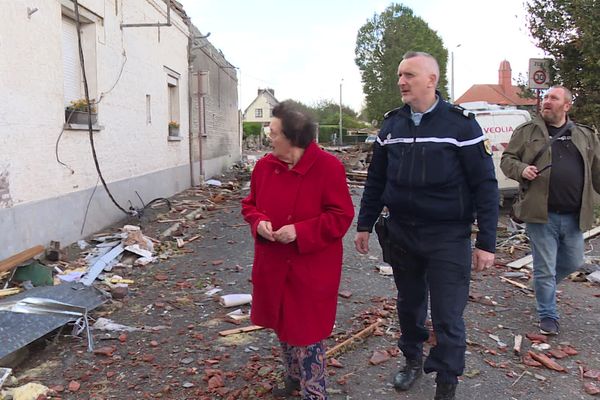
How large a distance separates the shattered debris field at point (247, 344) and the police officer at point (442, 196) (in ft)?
2.39

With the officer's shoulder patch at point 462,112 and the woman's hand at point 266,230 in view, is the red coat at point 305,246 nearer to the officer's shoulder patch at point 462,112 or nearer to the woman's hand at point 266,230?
the woman's hand at point 266,230

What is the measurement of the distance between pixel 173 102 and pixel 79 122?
6511 mm

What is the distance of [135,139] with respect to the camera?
32.6ft

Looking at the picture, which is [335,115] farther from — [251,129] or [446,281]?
[446,281]

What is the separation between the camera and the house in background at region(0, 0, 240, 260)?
19.3 feet

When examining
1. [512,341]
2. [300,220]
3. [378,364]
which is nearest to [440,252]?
[300,220]

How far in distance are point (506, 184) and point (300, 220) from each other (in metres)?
8.65

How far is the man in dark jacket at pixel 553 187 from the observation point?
422cm

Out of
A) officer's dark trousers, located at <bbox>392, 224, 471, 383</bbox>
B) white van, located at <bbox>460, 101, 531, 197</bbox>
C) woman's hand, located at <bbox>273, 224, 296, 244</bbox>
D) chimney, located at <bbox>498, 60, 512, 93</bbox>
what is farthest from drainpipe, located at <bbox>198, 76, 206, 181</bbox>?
chimney, located at <bbox>498, 60, 512, 93</bbox>

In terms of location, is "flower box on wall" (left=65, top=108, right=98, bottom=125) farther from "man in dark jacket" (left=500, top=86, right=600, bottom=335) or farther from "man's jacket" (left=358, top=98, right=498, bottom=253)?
"man in dark jacket" (left=500, top=86, right=600, bottom=335)

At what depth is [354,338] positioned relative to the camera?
4137mm

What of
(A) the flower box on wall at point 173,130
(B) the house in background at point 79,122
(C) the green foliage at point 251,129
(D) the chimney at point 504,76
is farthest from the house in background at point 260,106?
(B) the house in background at point 79,122

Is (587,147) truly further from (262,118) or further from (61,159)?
(262,118)

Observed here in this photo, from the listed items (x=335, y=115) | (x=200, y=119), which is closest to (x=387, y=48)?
(x=335, y=115)
